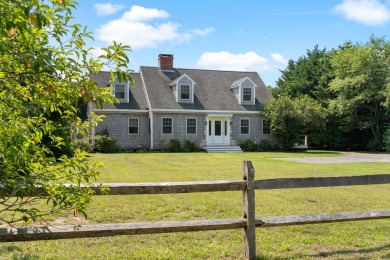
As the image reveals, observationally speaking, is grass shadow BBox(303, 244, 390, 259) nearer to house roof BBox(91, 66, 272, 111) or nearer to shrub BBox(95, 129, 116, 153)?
shrub BBox(95, 129, 116, 153)

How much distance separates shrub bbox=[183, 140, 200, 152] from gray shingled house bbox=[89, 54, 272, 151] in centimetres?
40

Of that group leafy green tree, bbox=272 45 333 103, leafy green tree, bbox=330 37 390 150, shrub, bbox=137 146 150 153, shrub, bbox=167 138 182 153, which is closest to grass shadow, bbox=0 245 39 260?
shrub, bbox=137 146 150 153

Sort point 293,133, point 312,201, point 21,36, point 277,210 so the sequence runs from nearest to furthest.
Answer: point 21,36, point 277,210, point 312,201, point 293,133

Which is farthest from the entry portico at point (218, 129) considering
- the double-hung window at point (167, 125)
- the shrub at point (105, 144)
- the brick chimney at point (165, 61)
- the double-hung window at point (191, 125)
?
the shrub at point (105, 144)

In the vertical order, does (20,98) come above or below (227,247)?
above

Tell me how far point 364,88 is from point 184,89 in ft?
50.0

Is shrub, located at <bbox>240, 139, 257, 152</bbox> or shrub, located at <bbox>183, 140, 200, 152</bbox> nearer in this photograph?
shrub, located at <bbox>183, 140, 200, 152</bbox>

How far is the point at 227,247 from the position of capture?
5.00m

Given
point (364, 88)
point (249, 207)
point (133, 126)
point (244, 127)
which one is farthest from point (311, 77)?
point (249, 207)

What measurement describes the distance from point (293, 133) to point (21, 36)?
2803cm

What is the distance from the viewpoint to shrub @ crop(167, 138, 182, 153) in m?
27.1

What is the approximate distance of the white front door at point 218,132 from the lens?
94.4ft

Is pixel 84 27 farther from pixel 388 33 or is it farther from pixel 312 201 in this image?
pixel 388 33

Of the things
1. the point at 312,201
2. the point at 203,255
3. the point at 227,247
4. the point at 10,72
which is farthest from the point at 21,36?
the point at 312,201
